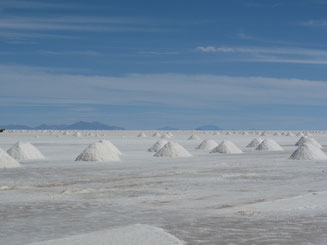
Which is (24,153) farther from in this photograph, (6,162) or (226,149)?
(226,149)

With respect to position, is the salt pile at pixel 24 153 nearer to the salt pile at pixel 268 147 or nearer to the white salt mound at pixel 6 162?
the white salt mound at pixel 6 162

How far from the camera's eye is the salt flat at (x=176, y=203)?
5625mm

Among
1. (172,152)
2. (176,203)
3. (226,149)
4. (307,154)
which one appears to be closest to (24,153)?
(172,152)

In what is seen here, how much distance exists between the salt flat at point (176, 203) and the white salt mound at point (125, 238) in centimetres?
20

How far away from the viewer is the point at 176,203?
7.86 m

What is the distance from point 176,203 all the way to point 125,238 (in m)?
2.76

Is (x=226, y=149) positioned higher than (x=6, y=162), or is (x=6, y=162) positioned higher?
(x=226, y=149)

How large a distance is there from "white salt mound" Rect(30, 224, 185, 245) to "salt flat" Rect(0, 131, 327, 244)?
0.20 meters

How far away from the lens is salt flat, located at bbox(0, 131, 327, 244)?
5.62 meters

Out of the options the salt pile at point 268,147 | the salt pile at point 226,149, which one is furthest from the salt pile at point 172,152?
the salt pile at point 268,147

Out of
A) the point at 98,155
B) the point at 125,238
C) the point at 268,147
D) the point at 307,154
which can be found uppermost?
the point at 268,147

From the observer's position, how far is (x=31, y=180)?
11.4 metres

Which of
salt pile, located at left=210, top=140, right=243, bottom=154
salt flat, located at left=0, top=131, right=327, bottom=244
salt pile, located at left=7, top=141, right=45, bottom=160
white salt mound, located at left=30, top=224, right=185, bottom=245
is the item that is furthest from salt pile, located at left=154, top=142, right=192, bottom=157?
white salt mound, located at left=30, top=224, right=185, bottom=245

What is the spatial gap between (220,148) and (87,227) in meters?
16.7
